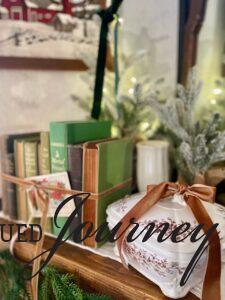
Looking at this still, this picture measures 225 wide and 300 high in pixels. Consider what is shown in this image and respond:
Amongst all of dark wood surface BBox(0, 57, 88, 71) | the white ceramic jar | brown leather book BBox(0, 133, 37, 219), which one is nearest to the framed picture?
dark wood surface BBox(0, 57, 88, 71)

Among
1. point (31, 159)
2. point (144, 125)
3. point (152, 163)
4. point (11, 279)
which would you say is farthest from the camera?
point (144, 125)

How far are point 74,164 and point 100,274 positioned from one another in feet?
0.77

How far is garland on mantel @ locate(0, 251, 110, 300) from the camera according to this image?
54 cm

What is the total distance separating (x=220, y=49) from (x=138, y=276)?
3.30ft

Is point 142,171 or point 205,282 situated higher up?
point 142,171

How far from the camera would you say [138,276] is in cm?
56

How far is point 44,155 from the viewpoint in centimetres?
70

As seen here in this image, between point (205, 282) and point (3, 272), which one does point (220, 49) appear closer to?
point (205, 282)

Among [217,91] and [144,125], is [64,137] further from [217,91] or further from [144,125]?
[217,91]

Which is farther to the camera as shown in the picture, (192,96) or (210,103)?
(210,103)

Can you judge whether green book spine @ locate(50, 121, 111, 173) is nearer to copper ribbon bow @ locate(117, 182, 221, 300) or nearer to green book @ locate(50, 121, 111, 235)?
green book @ locate(50, 121, 111, 235)

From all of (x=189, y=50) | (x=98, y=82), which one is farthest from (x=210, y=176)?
(x=189, y=50)

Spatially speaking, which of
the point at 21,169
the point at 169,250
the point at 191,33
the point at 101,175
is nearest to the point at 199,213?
the point at 169,250

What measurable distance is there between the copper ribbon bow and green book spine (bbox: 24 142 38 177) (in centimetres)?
28
